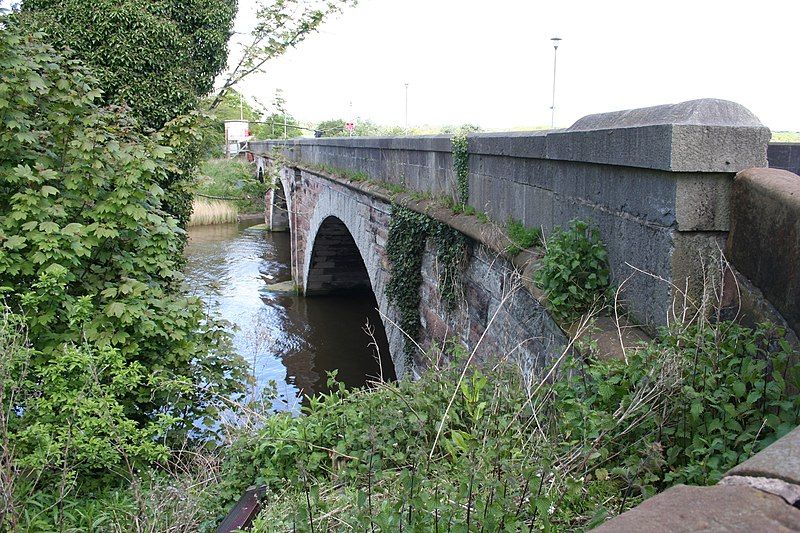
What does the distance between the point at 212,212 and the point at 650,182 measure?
2828cm

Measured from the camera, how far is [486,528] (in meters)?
2.16

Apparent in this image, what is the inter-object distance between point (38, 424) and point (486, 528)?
138 inches

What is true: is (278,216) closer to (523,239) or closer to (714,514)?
(523,239)

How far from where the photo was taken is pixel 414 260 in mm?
7445

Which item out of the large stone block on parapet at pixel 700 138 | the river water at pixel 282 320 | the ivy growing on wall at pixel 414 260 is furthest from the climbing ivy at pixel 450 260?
the large stone block on parapet at pixel 700 138

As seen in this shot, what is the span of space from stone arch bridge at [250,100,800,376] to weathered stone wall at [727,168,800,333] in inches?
2.4

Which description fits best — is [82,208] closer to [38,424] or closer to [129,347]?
[129,347]

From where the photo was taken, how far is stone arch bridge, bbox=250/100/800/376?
9.46 feet

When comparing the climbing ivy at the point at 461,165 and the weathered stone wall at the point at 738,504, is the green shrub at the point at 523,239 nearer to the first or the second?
the climbing ivy at the point at 461,165

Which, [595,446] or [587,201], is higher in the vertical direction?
[587,201]

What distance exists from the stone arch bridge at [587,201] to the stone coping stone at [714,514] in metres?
1.48

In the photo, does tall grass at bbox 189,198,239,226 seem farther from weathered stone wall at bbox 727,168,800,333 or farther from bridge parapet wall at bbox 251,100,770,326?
weathered stone wall at bbox 727,168,800,333

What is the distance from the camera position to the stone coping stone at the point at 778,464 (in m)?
1.27

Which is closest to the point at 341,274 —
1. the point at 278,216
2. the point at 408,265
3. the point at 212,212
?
the point at 408,265
